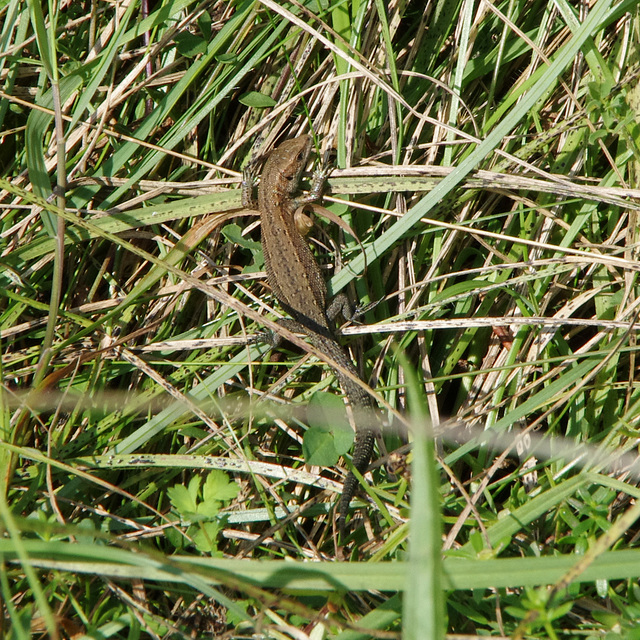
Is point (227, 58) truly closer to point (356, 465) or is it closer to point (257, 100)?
point (257, 100)

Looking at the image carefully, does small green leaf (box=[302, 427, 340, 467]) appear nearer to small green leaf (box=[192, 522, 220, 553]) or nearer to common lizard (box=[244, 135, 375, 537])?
common lizard (box=[244, 135, 375, 537])

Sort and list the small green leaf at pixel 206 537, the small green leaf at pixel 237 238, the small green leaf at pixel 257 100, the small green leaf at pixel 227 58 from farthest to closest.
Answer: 1. the small green leaf at pixel 237 238
2. the small green leaf at pixel 257 100
3. the small green leaf at pixel 227 58
4. the small green leaf at pixel 206 537

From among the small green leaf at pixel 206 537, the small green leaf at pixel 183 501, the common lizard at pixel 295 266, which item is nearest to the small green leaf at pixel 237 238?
the common lizard at pixel 295 266

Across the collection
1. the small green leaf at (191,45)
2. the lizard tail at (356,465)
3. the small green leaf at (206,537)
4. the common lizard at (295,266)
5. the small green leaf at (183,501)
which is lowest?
the small green leaf at (206,537)

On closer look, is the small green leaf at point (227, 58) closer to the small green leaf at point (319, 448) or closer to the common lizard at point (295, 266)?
the common lizard at point (295, 266)

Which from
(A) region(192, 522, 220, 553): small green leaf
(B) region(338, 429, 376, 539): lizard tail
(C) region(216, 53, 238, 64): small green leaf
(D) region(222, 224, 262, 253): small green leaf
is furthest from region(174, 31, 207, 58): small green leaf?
(A) region(192, 522, 220, 553): small green leaf

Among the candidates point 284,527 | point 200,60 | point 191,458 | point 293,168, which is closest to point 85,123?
point 200,60

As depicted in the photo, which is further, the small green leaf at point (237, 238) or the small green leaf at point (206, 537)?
the small green leaf at point (237, 238)
